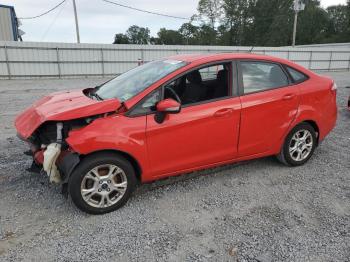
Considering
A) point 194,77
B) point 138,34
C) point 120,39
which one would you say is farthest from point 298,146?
point 138,34

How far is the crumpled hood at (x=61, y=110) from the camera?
3086 mm

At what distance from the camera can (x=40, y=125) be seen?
315cm

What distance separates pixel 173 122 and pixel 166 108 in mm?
229

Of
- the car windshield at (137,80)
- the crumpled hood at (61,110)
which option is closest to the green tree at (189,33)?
the car windshield at (137,80)

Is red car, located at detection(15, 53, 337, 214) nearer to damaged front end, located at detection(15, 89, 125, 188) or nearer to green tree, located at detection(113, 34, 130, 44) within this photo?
damaged front end, located at detection(15, 89, 125, 188)

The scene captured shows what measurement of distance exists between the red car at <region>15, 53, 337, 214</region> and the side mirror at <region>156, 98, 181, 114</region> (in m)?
0.01

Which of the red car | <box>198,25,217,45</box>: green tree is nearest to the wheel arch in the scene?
the red car

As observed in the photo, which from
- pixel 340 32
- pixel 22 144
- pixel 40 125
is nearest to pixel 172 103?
pixel 40 125

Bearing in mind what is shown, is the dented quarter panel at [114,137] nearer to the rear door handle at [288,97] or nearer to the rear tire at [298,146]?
the rear door handle at [288,97]

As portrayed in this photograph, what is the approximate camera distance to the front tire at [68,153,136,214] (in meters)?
3.05

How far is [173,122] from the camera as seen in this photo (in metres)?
3.32

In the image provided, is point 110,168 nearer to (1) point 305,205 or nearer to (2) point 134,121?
(2) point 134,121

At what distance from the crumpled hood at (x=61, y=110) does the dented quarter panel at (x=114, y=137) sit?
122mm

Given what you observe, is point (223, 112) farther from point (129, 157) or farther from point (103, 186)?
point (103, 186)
